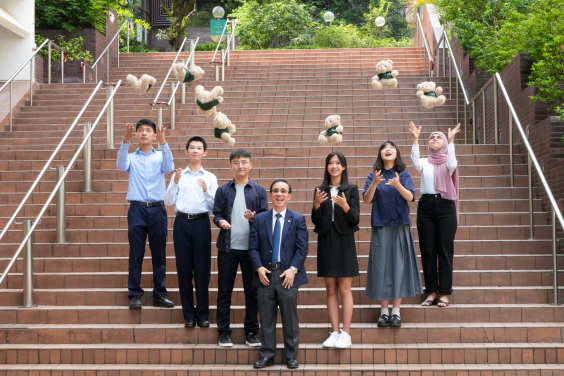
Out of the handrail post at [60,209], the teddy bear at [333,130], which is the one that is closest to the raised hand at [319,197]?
the teddy bear at [333,130]

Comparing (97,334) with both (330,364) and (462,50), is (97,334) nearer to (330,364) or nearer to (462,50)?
(330,364)

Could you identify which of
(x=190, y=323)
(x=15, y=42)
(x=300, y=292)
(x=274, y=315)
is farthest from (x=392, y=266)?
(x=15, y=42)

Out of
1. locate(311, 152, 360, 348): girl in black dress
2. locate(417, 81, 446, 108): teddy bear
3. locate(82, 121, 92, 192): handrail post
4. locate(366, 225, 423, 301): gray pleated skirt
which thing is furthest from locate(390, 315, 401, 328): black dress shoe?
locate(82, 121, 92, 192): handrail post

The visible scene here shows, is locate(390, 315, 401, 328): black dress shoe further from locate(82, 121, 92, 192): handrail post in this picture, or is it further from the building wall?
the building wall

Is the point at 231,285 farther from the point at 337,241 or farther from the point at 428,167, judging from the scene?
the point at 428,167

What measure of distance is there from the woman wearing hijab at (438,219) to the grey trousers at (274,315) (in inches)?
54.6

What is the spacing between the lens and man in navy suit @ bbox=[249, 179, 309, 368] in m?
5.29

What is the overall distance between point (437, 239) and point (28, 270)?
12.4 feet

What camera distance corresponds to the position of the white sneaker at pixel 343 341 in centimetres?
549

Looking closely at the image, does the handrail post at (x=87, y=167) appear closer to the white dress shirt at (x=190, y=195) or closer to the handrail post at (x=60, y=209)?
the handrail post at (x=60, y=209)

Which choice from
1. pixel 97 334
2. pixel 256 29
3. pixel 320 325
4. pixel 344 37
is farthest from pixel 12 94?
pixel 344 37

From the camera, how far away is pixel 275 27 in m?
21.7

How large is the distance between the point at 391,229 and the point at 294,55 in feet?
34.4

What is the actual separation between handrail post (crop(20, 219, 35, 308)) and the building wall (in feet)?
28.4
